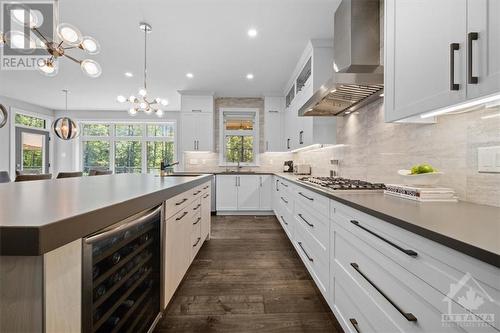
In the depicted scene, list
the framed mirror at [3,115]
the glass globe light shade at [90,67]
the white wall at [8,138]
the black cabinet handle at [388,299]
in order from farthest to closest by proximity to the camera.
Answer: the white wall at [8,138] < the framed mirror at [3,115] < the glass globe light shade at [90,67] < the black cabinet handle at [388,299]

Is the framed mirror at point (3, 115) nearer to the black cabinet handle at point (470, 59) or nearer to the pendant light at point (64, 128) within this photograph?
the pendant light at point (64, 128)

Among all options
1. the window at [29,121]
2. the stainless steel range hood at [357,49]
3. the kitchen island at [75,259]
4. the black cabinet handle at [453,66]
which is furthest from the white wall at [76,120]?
the black cabinet handle at [453,66]

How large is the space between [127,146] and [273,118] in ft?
16.3

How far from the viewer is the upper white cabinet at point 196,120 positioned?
544cm

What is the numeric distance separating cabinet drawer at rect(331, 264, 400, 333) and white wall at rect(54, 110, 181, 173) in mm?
6650

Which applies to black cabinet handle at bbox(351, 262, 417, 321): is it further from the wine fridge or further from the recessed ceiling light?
the recessed ceiling light

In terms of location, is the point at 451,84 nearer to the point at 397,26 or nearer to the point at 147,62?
the point at 397,26

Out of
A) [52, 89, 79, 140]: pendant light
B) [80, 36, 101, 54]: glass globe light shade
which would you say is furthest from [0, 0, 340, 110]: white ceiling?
[52, 89, 79, 140]: pendant light

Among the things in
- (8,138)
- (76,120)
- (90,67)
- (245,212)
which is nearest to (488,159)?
(90,67)

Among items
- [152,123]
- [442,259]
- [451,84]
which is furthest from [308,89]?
[152,123]

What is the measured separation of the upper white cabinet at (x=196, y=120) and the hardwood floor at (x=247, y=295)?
293 cm

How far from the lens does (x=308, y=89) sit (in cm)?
336

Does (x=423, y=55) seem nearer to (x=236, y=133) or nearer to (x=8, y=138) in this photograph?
(x=236, y=133)

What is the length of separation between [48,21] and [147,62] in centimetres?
136
